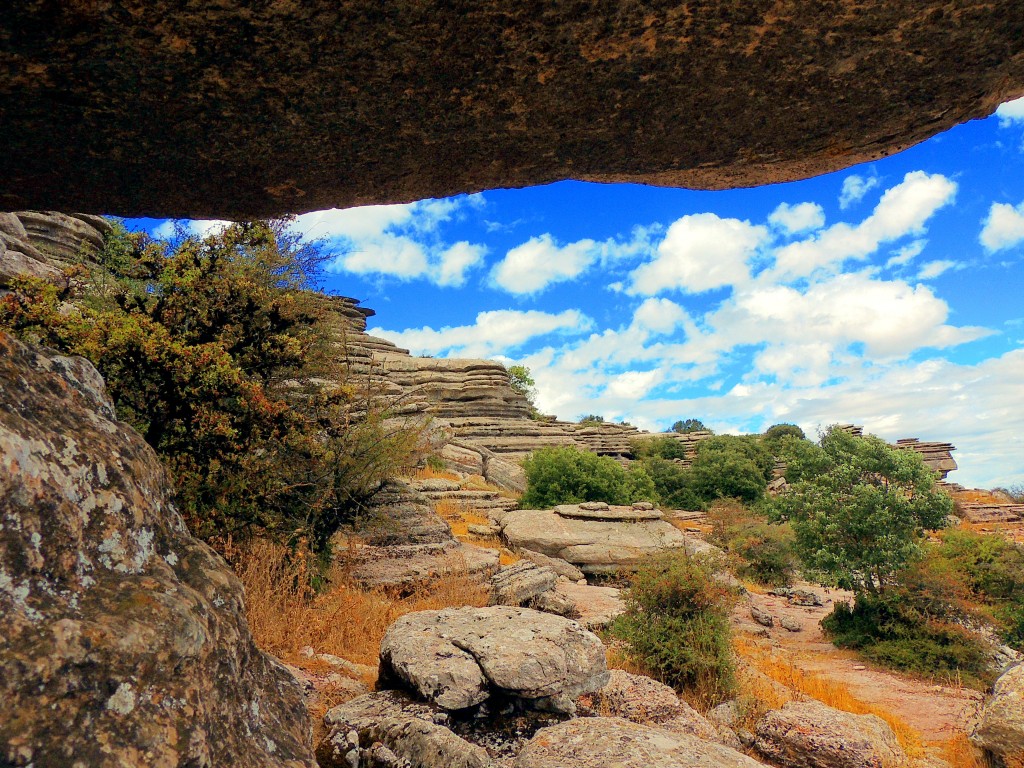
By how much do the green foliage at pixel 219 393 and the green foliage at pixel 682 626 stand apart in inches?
166

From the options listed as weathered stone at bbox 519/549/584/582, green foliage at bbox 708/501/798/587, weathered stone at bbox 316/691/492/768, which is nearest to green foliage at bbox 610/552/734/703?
weathered stone at bbox 316/691/492/768

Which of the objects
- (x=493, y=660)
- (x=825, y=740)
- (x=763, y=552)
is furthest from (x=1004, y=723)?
(x=763, y=552)

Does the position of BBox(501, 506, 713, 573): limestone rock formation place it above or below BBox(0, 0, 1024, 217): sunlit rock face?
below

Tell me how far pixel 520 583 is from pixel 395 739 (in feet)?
20.0

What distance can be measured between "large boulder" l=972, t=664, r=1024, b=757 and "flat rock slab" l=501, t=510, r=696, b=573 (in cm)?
849

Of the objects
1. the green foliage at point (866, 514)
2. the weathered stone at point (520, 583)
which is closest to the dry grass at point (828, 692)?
the weathered stone at point (520, 583)

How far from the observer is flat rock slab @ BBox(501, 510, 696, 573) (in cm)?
1630

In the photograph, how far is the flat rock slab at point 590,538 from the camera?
642 inches

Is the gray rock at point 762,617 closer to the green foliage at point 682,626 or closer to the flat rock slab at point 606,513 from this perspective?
the flat rock slab at point 606,513

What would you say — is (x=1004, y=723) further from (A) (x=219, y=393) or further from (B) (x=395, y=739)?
A: (A) (x=219, y=393)

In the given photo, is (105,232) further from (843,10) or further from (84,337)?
(843,10)

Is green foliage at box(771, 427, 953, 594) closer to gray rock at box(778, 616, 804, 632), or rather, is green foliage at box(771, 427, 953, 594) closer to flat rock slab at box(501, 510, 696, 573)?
gray rock at box(778, 616, 804, 632)

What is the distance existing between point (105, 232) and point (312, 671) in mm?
18996

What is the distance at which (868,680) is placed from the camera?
37.1 ft
